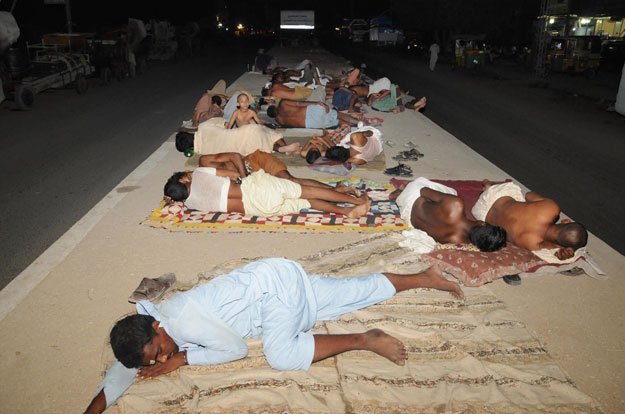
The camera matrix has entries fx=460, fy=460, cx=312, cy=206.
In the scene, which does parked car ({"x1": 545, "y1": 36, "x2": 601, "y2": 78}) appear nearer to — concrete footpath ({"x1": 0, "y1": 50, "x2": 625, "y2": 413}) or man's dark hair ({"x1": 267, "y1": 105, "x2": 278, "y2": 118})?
man's dark hair ({"x1": 267, "y1": 105, "x2": 278, "y2": 118})

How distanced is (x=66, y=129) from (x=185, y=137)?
12.6 feet

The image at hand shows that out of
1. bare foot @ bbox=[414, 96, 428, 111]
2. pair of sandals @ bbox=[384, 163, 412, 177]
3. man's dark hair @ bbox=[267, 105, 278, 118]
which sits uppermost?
bare foot @ bbox=[414, 96, 428, 111]

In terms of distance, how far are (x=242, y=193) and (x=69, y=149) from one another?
466 centimetres

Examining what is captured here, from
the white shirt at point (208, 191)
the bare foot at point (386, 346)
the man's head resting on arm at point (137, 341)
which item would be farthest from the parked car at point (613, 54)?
the man's head resting on arm at point (137, 341)

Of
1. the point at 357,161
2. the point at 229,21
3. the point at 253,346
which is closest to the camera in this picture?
the point at 253,346

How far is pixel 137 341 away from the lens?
8.37 feet

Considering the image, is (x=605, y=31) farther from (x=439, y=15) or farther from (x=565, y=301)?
(x=565, y=301)

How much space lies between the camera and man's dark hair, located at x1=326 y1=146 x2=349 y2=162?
6773 mm

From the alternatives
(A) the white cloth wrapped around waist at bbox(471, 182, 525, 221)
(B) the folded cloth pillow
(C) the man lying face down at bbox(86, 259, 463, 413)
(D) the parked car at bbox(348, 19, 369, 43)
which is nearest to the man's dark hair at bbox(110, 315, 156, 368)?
(C) the man lying face down at bbox(86, 259, 463, 413)

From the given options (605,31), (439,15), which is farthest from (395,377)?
(439,15)

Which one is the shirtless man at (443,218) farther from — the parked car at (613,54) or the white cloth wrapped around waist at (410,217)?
the parked car at (613,54)

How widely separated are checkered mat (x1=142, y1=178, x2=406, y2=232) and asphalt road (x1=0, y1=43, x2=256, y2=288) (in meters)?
1.15

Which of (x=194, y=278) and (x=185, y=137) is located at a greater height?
(x=185, y=137)

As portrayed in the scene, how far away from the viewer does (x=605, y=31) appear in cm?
2484
